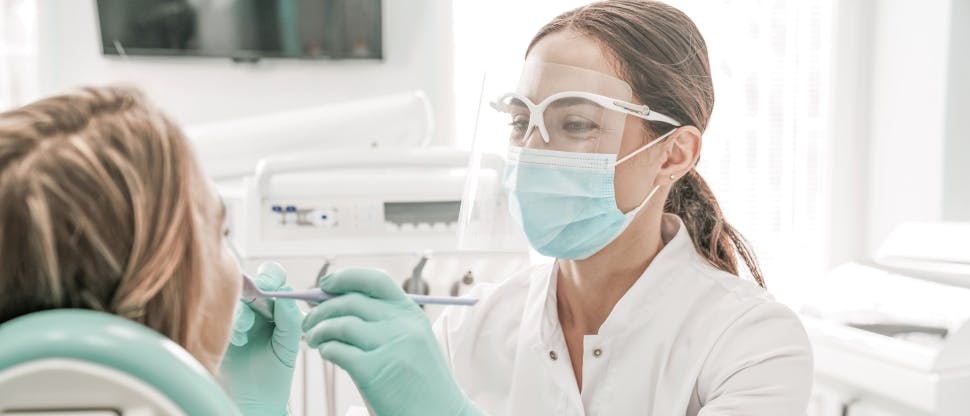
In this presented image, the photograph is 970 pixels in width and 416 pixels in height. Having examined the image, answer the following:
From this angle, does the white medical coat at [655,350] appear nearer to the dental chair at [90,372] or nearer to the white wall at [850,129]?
the dental chair at [90,372]

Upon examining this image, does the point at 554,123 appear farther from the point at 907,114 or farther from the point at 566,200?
the point at 907,114

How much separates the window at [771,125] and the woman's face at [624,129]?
219 cm

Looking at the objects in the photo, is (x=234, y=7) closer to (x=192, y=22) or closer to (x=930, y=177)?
(x=192, y=22)

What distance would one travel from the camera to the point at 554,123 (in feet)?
4.22

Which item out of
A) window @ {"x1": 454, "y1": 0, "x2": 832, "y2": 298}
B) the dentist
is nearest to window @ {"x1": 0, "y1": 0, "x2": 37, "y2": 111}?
window @ {"x1": 454, "y1": 0, "x2": 832, "y2": 298}

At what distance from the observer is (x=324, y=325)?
1.02 m

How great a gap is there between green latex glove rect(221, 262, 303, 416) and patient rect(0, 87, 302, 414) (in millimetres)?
327

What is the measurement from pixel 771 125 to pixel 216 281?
3.30m

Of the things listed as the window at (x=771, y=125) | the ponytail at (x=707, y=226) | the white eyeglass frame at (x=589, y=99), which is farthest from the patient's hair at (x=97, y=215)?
the window at (x=771, y=125)

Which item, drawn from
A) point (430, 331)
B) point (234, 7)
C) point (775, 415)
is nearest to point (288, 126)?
point (234, 7)

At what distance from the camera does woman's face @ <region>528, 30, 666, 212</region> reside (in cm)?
127

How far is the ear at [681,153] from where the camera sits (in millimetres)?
1324

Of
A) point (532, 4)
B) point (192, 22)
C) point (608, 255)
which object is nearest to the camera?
point (608, 255)

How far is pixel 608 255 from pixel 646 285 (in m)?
0.10
